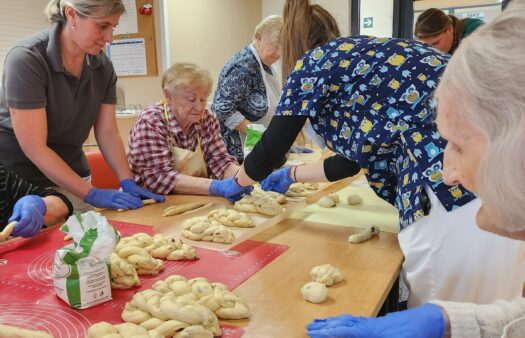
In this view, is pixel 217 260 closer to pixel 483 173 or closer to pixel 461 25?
pixel 483 173

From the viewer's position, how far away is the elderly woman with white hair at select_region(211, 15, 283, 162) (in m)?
2.73

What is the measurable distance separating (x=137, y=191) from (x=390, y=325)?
4.37 feet

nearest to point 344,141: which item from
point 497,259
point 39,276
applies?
point 497,259

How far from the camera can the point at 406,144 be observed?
1323 mm

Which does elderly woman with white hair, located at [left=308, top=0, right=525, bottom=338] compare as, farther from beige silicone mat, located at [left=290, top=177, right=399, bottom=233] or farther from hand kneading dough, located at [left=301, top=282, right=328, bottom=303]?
beige silicone mat, located at [left=290, top=177, right=399, bottom=233]

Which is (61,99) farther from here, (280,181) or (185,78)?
(280,181)

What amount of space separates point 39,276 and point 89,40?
0.95m

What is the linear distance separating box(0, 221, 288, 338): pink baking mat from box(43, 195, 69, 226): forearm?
0.09 metres

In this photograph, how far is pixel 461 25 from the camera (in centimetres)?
314

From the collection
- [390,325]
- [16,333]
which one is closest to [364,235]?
[390,325]

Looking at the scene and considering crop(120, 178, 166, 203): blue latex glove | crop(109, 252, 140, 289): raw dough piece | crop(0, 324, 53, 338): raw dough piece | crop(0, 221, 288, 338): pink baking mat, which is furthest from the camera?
crop(120, 178, 166, 203): blue latex glove

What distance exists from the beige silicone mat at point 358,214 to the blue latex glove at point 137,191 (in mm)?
600

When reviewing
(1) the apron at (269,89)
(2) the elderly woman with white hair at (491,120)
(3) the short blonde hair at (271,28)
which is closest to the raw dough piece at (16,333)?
(2) the elderly woman with white hair at (491,120)

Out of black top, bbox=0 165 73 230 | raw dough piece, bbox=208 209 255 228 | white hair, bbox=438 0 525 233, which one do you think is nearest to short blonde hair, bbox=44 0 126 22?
black top, bbox=0 165 73 230
